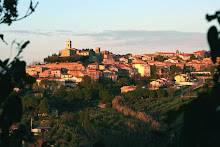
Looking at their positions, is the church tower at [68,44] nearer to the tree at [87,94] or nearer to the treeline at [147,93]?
the tree at [87,94]

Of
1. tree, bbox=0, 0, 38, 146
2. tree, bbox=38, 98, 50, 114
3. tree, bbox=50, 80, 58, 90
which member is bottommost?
tree, bbox=38, 98, 50, 114

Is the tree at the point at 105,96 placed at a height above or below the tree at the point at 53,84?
below

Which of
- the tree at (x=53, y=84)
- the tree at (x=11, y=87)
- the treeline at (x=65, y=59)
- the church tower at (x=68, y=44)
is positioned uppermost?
the church tower at (x=68, y=44)

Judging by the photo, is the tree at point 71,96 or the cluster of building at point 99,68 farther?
the cluster of building at point 99,68

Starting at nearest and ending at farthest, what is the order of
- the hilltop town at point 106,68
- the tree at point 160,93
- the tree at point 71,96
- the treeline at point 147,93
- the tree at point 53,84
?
the tree at point 71,96
the treeline at point 147,93
the tree at point 160,93
the tree at point 53,84
the hilltop town at point 106,68

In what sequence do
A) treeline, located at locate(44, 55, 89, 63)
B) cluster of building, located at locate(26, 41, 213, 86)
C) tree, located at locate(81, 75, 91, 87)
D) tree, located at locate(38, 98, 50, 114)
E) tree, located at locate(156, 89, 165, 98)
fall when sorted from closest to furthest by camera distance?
1. tree, located at locate(38, 98, 50, 114)
2. tree, located at locate(156, 89, 165, 98)
3. tree, located at locate(81, 75, 91, 87)
4. cluster of building, located at locate(26, 41, 213, 86)
5. treeline, located at locate(44, 55, 89, 63)

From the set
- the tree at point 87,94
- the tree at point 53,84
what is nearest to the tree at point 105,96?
the tree at point 87,94

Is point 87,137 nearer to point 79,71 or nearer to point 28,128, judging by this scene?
point 28,128

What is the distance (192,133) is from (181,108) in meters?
0.30

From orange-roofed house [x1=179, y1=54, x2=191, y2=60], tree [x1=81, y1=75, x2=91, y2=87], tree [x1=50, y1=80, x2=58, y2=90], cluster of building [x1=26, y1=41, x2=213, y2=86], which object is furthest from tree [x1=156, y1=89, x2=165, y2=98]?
orange-roofed house [x1=179, y1=54, x2=191, y2=60]

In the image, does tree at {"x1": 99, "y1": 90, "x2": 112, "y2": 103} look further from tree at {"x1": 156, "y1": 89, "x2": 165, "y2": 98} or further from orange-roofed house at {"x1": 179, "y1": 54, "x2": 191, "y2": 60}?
orange-roofed house at {"x1": 179, "y1": 54, "x2": 191, "y2": 60}

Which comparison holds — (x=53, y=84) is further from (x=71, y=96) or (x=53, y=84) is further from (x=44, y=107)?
(x=44, y=107)

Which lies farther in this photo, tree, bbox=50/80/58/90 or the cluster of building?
the cluster of building

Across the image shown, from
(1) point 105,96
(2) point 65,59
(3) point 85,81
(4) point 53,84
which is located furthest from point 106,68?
(1) point 105,96
